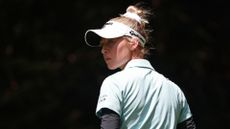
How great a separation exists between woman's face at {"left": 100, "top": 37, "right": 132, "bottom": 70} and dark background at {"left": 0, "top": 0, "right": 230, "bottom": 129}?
15.3 feet

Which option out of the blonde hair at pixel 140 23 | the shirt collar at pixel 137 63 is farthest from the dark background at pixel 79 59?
the shirt collar at pixel 137 63

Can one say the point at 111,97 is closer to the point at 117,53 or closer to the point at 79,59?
the point at 117,53

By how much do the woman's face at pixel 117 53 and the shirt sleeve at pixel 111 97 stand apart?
143 mm

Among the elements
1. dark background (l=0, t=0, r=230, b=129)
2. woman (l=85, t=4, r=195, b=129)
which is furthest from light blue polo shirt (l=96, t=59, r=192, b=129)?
dark background (l=0, t=0, r=230, b=129)

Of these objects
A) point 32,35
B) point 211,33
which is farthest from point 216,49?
point 32,35

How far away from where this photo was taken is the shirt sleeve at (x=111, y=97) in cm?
272

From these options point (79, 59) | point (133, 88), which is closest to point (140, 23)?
point (133, 88)

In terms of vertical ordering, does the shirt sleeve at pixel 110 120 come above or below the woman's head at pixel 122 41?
below

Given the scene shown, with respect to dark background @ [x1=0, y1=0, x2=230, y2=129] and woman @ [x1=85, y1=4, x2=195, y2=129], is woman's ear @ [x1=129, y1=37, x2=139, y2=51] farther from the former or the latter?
dark background @ [x1=0, y1=0, x2=230, y2=129]

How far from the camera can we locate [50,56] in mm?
7906

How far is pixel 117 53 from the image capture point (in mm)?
2898

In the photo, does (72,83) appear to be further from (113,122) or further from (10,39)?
(113,122)

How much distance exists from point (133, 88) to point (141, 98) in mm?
45

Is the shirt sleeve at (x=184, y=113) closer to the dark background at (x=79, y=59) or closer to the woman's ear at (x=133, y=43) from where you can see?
the woman's ear at (x=133, y=43)
